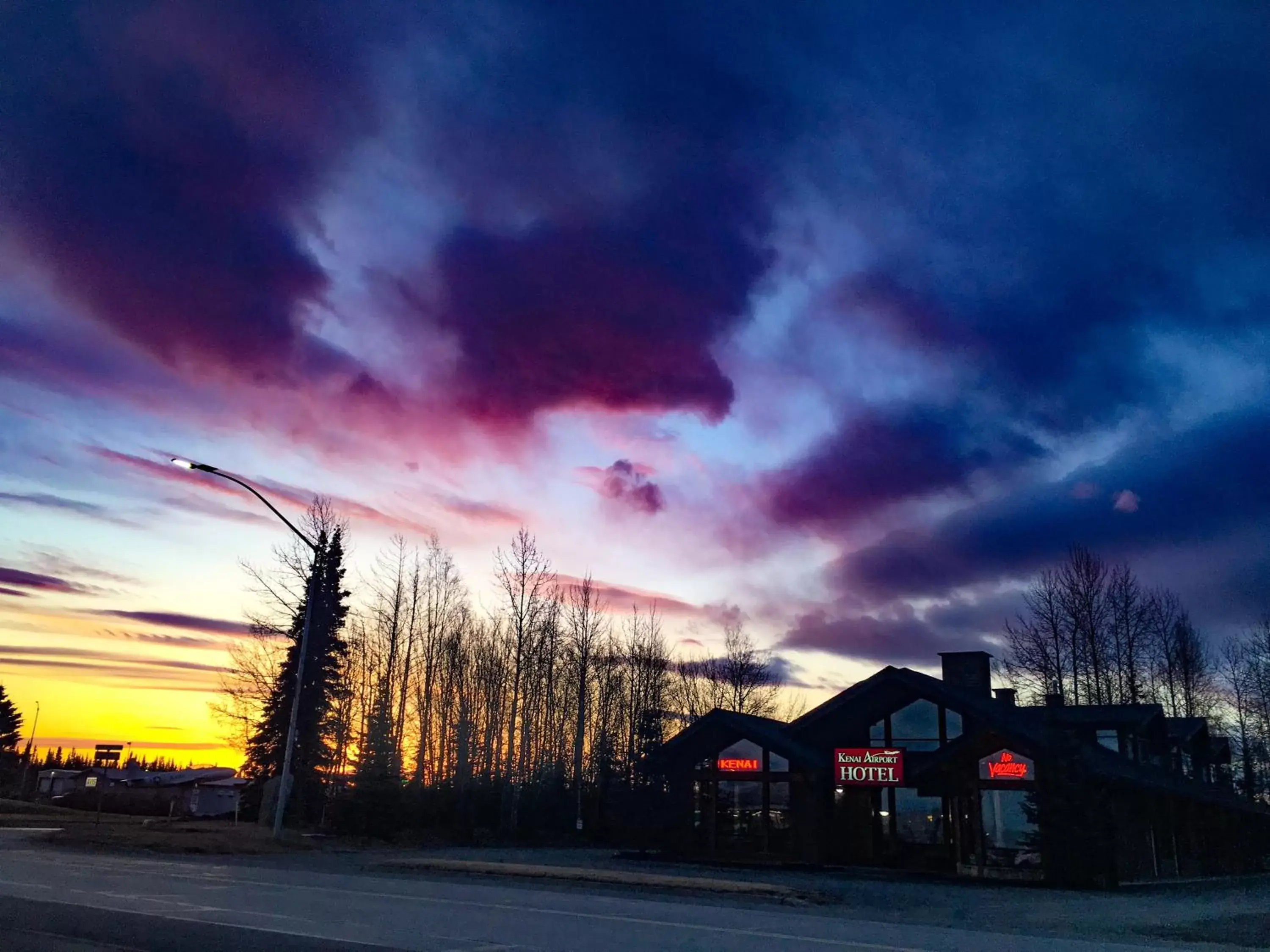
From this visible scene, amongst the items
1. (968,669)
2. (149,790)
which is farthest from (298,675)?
(149,790)

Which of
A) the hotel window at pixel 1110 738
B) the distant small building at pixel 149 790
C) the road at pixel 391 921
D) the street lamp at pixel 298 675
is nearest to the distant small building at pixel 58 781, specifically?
the distant small building at pixel 149 790

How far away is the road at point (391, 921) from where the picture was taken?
434 inches

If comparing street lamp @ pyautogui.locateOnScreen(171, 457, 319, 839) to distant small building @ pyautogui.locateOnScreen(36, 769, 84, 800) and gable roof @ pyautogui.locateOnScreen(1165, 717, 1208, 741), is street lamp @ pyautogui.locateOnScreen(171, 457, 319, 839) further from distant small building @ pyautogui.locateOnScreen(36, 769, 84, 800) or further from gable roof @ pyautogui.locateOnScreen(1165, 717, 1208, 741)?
distant small building @ pyautogui.locateOnScreen(36, 769, 84, 800)

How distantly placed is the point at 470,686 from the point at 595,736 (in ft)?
36.9

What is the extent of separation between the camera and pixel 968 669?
43.8 metres

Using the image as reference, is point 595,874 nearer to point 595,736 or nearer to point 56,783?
point 595,736

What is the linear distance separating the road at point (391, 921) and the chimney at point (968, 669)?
27.1 metres

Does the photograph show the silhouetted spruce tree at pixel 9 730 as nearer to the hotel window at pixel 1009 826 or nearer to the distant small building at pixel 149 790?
the distant small building at pixel 149 790

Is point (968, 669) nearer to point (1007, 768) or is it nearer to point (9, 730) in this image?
point (1007, 768)

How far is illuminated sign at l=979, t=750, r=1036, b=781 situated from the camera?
31.1 meters

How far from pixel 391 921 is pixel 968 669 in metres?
36.1

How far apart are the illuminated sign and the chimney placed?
1169cm

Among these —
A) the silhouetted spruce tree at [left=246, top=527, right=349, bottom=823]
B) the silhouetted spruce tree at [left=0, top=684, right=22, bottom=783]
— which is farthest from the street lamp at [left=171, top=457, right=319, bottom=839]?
the silhouetted spruce tree at [left=0, top=684, right=22, bottom=783]

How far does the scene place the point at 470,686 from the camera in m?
62.8
